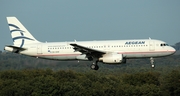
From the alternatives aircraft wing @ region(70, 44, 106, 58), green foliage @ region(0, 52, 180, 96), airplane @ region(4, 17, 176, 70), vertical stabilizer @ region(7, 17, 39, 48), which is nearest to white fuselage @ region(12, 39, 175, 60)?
airplane @ region(4, 17, 176, 70)

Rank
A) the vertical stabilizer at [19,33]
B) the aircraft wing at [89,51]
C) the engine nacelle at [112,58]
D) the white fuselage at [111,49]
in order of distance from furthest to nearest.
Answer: the vertical stabilizer at [19,33] < the white fuselage at [111,49] < the engine nacelle at [112,58] < the aircraft wing at [89,51]

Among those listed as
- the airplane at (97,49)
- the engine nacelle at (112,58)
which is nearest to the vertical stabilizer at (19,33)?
the airplane at (97,49)

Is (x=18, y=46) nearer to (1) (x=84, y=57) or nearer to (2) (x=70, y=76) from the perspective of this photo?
(1) (x=84, y=57)

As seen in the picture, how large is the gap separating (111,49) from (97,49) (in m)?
1.95

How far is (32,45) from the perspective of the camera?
75000 mm

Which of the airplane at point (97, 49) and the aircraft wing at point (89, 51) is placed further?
the airplane at point (97, 49)

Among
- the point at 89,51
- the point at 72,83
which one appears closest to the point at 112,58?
the point at 89,51

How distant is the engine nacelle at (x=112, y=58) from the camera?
69.2 m

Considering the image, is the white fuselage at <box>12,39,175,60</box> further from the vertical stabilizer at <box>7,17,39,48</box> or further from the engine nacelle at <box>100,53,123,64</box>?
the vertical stabilizer at <box>7,17,39,48</box>

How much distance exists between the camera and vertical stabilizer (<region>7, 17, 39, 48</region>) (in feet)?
252

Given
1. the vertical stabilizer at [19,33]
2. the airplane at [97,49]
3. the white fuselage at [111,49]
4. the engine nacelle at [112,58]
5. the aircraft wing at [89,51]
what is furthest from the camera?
the vertical stabilizer at [19,33]

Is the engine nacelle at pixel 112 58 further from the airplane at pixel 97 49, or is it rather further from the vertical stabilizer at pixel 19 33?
the vertical stabilizer at pixel 19 33

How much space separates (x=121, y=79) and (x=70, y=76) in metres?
11.7

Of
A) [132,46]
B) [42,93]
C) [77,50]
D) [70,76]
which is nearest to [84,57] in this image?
[77,50]
